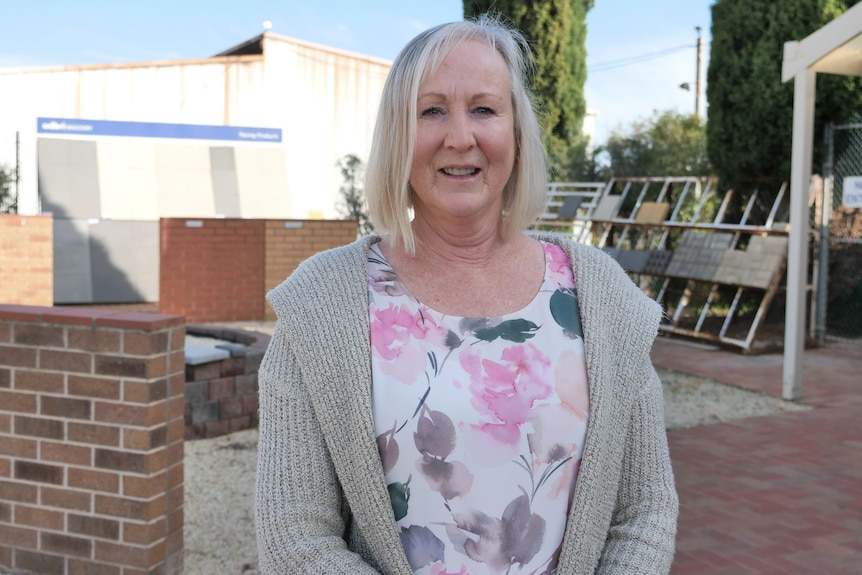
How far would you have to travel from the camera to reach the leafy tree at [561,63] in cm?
1417

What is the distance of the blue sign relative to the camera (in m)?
15.4

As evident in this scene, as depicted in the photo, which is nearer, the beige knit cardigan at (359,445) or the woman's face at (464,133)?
the beige knit cardigan at (359,445)

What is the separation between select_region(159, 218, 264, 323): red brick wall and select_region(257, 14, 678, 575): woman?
10141mm

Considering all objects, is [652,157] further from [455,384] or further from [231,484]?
[455,384]

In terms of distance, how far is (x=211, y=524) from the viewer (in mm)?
4105

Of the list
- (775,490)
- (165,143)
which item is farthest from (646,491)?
(165,143)

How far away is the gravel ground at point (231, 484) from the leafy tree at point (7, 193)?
11.8m

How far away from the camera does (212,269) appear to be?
454 inches

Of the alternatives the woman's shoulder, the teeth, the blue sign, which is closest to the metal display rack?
the blue sign

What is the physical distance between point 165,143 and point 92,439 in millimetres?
14008

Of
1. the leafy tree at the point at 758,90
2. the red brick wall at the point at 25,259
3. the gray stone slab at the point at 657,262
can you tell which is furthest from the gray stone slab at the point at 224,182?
the leafy tree at the point at 758,90

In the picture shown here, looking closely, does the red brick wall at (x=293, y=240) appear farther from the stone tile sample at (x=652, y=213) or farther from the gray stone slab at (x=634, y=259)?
the stone tile sample at (x=652, y=213)

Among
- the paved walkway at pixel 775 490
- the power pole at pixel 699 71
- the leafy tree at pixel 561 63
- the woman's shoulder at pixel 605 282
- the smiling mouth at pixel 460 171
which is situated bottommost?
the paved walkway at pixel 775 490

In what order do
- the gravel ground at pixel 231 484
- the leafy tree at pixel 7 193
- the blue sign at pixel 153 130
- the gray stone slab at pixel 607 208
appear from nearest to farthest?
the gravel ground at pixel 231 484, the gray stone slab at pixel 607 208, the leafy tree at pixel 7 193, the blue sign at pixel 153 130
